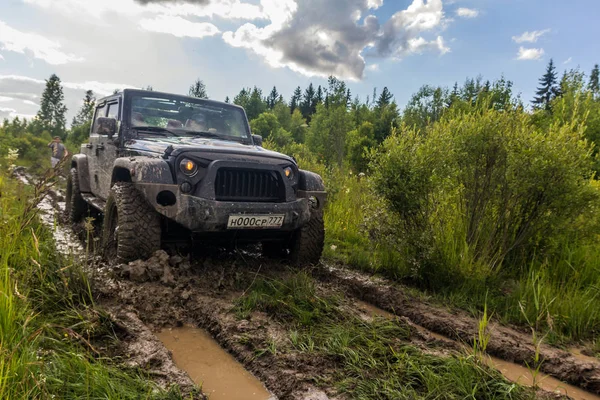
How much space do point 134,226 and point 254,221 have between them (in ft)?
3.34

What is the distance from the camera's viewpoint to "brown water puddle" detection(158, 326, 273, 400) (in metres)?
2.14

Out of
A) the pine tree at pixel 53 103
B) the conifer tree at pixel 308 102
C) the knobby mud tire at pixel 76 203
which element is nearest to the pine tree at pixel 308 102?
the conifer tree at pixel 308 102

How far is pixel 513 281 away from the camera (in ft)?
12.9

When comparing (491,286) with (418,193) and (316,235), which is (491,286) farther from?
(316,235)

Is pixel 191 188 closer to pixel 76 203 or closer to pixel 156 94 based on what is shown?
pixel 156 94

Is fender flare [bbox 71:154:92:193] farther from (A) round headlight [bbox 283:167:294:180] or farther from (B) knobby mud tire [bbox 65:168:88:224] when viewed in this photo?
(A) round headlight [bbox 283:167:294:180]

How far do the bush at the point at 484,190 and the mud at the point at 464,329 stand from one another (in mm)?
544

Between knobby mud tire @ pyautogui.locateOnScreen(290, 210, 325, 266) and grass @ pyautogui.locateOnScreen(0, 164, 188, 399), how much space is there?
2.04 m

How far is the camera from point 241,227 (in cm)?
371

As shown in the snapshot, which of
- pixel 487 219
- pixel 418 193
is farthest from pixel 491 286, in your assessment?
pixel 418 193

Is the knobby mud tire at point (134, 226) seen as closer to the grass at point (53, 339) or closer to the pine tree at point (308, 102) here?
the grass at point (53, 339)

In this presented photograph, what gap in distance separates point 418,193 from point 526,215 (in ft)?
3.46

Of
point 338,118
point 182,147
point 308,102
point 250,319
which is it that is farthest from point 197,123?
point 308,102

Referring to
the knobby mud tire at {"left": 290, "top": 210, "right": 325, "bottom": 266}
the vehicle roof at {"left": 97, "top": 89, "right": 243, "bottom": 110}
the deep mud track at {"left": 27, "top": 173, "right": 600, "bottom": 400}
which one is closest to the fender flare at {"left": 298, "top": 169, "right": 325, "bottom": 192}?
the knobby mud tire at {"left": 290, "top": 210, "right": 325, "bottom": 266}
